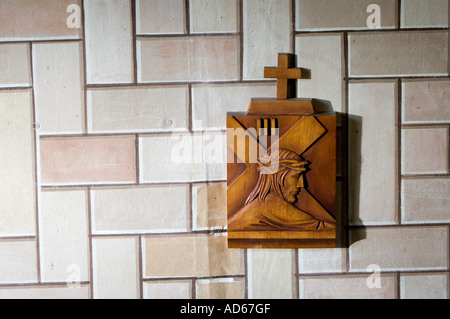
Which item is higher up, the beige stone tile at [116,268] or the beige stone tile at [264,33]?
the beige stone tile at [264,33]

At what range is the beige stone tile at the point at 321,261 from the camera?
129 cm

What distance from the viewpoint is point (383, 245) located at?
1287mm

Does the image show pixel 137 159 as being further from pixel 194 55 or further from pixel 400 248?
pixel 400 248

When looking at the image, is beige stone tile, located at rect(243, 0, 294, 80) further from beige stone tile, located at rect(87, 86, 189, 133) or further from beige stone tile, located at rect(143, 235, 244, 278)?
beige stone tile, located at rect(143, 235, 244, 278)

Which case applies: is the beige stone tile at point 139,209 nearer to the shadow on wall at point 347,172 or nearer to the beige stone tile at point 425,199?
the shadow on wall at point 347,172

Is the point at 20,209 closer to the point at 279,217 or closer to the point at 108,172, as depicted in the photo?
the point at 108,172

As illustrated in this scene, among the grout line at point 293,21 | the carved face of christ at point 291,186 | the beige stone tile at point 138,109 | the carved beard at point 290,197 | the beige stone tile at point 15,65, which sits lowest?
the carved beard at point 290,197

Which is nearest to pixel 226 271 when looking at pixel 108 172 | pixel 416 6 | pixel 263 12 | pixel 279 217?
pixel 279 217

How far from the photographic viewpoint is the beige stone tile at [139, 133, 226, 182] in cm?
126

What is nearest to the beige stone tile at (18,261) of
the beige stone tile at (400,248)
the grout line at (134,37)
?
the grout line at (134,37)

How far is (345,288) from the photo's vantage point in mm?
1303

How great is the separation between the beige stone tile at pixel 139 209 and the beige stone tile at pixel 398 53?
2.02 feet

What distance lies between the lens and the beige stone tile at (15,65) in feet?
4.09

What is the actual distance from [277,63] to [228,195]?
39 centimetres
